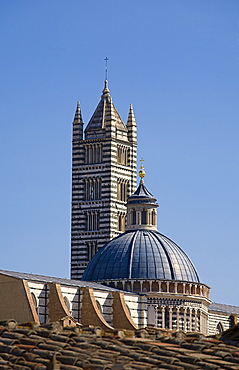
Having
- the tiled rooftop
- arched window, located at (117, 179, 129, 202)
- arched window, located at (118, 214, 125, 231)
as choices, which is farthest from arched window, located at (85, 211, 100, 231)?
the tiled rooftop

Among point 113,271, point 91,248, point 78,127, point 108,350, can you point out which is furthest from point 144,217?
point 108,350

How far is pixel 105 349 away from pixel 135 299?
49295 millimetres

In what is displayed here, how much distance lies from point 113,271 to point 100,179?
2818 centimetres

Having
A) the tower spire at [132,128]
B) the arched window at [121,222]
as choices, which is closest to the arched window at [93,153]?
the tower spire at [132,128]

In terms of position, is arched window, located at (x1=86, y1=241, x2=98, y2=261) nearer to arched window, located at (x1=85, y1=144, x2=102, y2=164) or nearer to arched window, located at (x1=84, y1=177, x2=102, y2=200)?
arched window, located at (x1=84, y1=177, x2=102, y2=200)

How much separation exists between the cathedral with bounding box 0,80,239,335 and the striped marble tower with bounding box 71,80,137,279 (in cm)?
8

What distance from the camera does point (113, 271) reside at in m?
68.2

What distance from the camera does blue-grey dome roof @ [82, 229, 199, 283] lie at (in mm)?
68000

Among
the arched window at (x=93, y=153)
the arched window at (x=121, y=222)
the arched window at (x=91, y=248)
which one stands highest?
the arched window at (x=93, y=153)

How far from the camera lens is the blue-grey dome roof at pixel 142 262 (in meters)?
68.0

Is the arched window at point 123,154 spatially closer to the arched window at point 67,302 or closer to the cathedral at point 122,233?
the cathedral at point 122,233

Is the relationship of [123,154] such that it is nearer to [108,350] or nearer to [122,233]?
[122,233]

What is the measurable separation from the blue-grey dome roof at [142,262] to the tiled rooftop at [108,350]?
4977 centimetres

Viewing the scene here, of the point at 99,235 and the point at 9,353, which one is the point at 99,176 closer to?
the point at 99,235
